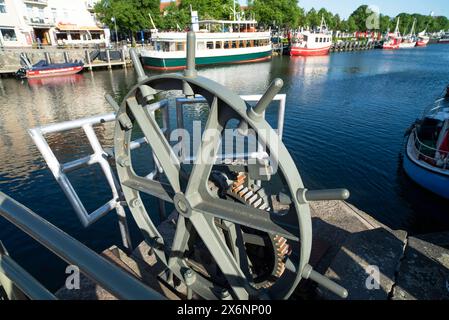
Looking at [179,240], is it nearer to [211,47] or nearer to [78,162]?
[78,162]

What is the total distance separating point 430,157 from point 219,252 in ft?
33.5

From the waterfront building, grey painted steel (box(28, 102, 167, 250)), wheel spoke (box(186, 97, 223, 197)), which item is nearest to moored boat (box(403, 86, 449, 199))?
wheel spoke (box(186, 97, 223, 197))

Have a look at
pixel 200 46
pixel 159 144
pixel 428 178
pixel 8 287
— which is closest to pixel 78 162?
pixel 159 144

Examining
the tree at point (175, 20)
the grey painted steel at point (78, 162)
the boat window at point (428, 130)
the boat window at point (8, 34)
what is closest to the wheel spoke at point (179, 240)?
the grey painted steel at point (78, 162)

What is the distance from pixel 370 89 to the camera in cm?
2491

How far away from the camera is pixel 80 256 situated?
4.46ft

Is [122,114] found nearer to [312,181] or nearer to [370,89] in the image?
[312,181]

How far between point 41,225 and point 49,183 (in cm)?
1035

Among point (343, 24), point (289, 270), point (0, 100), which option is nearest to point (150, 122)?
point (289, 270)

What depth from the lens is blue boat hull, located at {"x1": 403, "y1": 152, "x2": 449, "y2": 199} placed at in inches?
385

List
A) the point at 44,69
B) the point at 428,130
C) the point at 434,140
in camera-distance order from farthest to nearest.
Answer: the point at 44,69, the point at 428,130, the point at 434,140

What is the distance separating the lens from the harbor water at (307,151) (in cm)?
862

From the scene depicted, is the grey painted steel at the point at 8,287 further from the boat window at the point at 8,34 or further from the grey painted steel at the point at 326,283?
the boat window at the point at 8,34

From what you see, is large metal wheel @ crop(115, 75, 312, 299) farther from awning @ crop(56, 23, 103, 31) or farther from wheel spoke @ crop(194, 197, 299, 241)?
awning @ crop(56, 23, 103, 31)
